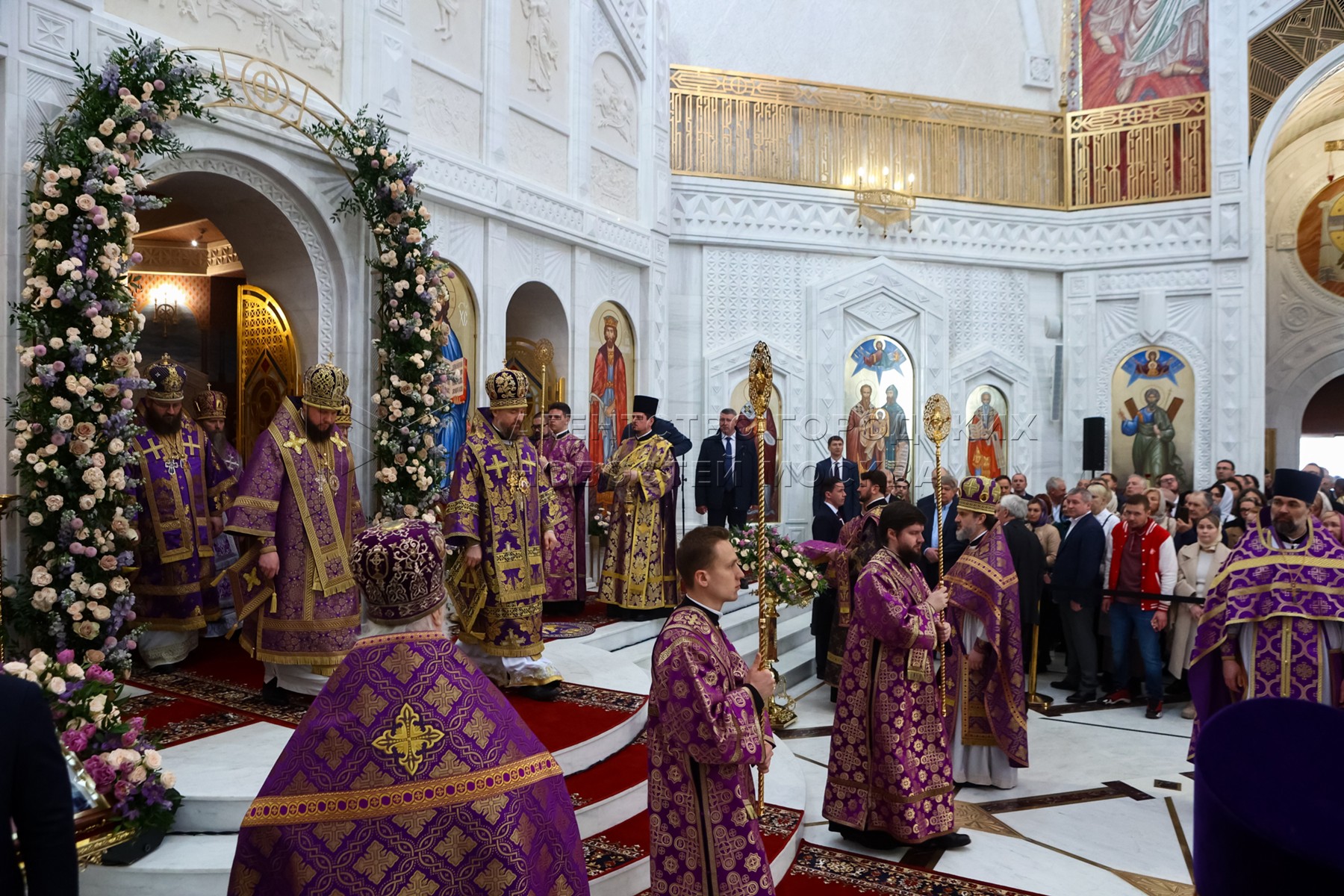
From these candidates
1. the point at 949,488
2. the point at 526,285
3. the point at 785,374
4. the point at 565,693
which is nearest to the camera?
the point at 565,693

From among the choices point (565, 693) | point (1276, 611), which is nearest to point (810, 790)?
point (565, 693)

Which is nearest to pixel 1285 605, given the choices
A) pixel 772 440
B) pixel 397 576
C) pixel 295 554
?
pixel 397 576

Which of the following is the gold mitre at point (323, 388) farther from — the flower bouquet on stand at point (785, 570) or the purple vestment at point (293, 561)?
the flower bouquet on stand at point (785, 570)

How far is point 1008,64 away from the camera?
1789 cm

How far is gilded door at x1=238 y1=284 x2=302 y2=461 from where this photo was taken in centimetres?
864

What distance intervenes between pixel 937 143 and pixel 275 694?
14445 millimetres

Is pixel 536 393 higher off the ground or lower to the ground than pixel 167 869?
higher

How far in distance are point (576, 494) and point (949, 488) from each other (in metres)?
3.58

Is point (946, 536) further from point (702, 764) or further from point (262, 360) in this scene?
point (262, 360)

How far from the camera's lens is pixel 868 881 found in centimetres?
467

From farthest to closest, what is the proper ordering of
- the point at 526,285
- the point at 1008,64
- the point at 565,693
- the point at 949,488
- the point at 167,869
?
the point at 1008,64, the point at 526,285, the point at 949,488, the point at 565,693, the point at 167,869

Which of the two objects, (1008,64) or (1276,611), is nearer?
(1276,611)

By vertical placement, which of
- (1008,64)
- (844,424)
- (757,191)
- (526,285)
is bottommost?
(844,424)

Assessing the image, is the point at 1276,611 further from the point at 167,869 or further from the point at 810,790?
the point at 167,869
